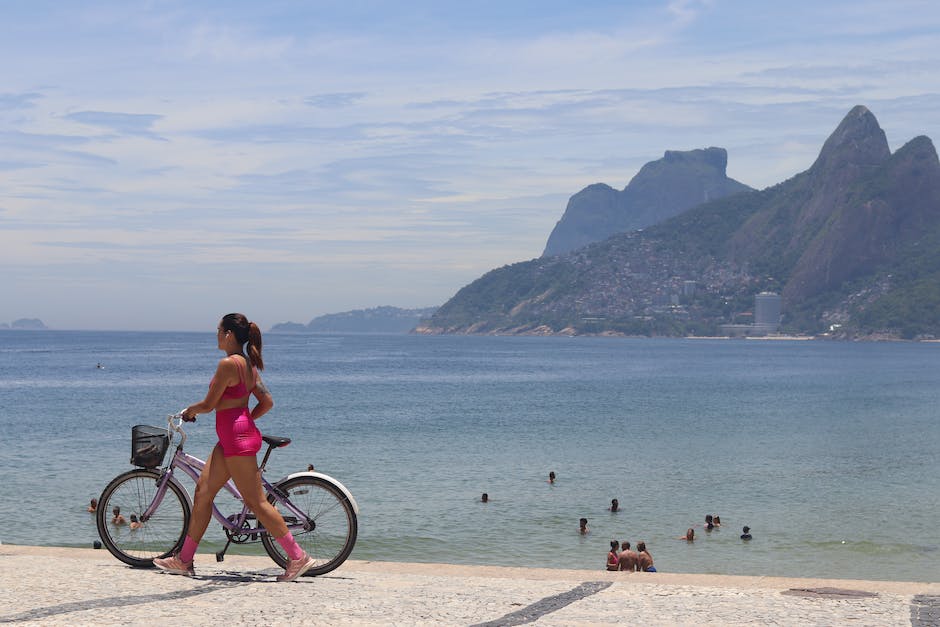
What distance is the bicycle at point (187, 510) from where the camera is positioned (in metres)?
9.95

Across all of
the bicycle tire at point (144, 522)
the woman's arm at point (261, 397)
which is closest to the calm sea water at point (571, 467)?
the bicycle tire at point (144, 522)

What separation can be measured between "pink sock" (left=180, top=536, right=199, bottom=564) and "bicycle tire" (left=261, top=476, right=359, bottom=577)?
2.10 ft

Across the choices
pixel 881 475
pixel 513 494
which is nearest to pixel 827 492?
pixel 881 475

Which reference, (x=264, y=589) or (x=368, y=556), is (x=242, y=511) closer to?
(x=264, y=589)

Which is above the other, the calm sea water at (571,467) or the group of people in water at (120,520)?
the group of people in water at (120,520)

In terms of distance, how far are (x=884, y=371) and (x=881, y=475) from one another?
110 meters

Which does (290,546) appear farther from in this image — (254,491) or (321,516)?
(254,491)

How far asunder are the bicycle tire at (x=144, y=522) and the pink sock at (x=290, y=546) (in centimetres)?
107

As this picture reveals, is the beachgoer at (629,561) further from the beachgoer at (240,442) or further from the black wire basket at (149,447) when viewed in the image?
the black wire basket at (149,447)

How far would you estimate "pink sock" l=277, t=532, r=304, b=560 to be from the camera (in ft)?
31.8

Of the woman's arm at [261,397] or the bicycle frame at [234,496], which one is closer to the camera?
the woman's arm at [261,397]

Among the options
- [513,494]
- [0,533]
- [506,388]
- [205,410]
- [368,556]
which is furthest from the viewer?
[506,388]

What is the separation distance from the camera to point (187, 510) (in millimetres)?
10133

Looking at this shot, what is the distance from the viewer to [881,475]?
37.8 m
